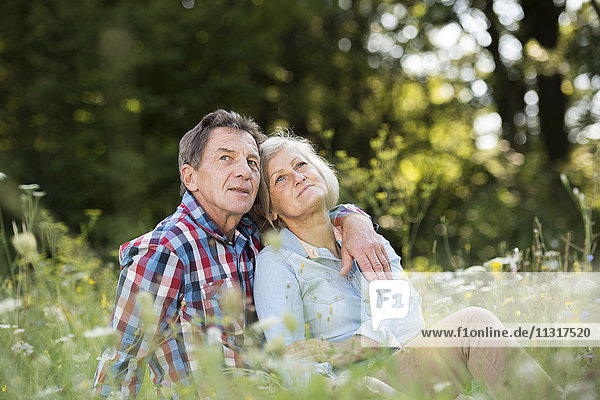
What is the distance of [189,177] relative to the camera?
238 centimetres

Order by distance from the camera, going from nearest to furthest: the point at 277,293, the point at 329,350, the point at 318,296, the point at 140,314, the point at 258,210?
the point at 329,350 < the point at 140,314 < the point at 277,293 < the point at 318,296 < the point at 258,210

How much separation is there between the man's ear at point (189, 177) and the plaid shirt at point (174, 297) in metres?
0.12

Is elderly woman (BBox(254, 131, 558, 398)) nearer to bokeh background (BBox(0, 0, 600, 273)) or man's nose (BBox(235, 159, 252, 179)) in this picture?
man's nose (BBox(235, 159, 252, 179))

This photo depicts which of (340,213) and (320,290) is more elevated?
(340,213)

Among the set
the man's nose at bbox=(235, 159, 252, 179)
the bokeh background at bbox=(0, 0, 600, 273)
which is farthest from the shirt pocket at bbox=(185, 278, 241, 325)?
the bokeh background at bbox=(0, 0, 600, 273)

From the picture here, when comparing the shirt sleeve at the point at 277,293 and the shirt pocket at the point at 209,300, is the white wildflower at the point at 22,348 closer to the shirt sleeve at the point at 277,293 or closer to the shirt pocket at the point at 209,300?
the shirt pocket at the point at 209,300

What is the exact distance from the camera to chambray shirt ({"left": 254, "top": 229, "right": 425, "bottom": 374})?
2105 millimetres

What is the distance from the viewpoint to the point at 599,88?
7.92 meters

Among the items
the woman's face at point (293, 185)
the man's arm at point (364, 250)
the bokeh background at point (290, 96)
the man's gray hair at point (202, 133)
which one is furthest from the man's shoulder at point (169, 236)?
the bokeh background at point (290, 96)

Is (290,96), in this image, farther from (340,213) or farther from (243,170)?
(243,170)

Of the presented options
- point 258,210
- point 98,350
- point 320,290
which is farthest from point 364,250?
point 98,350

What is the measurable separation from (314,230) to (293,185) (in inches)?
7.9

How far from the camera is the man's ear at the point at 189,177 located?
2.36 m

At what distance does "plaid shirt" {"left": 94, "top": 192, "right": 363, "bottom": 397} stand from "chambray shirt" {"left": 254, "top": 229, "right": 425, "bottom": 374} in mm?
122
